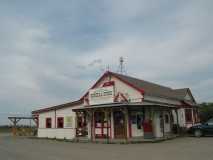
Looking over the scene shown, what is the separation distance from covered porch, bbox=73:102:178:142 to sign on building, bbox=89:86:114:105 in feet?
3.48

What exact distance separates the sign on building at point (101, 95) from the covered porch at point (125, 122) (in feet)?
3.48

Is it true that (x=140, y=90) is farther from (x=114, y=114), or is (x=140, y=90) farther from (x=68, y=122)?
(x=68, y=122)

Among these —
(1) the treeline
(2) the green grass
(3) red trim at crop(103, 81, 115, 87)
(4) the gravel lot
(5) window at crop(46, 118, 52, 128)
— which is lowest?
(4) the gravel lot

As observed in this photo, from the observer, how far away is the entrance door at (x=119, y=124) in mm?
24891

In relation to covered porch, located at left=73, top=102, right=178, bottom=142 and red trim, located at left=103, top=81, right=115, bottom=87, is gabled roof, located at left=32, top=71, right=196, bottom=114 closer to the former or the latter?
red trim, located at left=103, top=81, right=115, bottom=87

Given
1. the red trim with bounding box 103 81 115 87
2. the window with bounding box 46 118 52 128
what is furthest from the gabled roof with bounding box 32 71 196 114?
the window with bounding box 46 118 52 128

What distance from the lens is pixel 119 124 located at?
25219 mm

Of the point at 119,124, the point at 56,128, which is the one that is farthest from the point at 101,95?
the point at 56,128

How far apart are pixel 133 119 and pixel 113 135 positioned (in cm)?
232

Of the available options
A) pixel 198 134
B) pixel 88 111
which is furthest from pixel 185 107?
pixel 88 111

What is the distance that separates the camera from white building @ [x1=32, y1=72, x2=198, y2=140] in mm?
24406

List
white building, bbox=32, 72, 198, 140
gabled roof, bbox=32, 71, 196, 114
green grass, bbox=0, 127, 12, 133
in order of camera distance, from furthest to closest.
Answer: green grass, bbox=0, 127, 12, 133, gabled roof, bbox=32, 71, 196, 114, white building, bbox=32, 72, 198, 140

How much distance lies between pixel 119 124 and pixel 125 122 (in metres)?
1.21

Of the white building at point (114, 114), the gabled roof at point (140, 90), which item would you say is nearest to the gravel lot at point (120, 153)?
the white building at point (114, 114)
